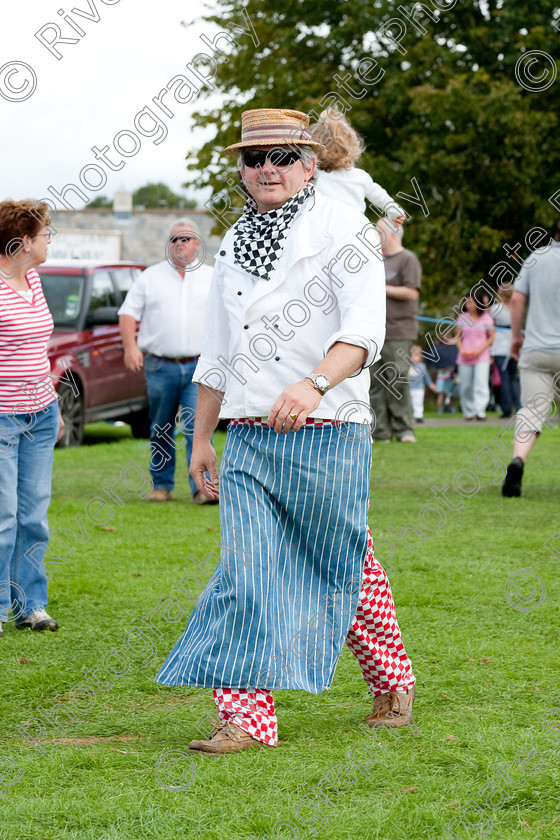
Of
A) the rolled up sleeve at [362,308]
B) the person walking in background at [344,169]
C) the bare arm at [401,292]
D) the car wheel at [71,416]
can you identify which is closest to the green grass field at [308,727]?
the rolled up sleeve at [362,308]

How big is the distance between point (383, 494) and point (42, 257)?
511cm

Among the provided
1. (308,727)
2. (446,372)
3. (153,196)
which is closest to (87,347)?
(308,727)

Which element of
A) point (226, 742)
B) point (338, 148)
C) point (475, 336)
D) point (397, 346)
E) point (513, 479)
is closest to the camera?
point (226, 742)

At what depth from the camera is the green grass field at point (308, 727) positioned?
3.50 metres

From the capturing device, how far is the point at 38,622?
6168 mm

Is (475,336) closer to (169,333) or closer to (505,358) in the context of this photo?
(505,358)

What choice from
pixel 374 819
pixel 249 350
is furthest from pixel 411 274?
pixel 374 819

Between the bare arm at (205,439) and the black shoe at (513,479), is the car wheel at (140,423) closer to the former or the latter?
the black shoe at (513,479)

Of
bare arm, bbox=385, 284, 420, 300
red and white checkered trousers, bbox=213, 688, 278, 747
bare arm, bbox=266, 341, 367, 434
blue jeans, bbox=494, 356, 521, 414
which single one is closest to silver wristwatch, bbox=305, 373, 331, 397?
bare arm, bbox=266, 341, 367, 434

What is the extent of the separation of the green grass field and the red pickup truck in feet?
21.6

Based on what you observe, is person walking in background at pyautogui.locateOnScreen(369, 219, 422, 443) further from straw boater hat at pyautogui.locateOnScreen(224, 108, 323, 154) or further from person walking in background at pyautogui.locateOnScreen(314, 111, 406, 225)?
straw boater hat at pyautogui.locateOnScreen(224, 108, 323, 154)

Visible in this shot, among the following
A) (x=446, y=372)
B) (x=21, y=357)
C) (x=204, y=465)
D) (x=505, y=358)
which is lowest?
(x=204, y=465)

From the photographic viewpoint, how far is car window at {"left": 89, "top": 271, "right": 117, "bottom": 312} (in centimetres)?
1534

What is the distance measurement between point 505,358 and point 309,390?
664 inches
